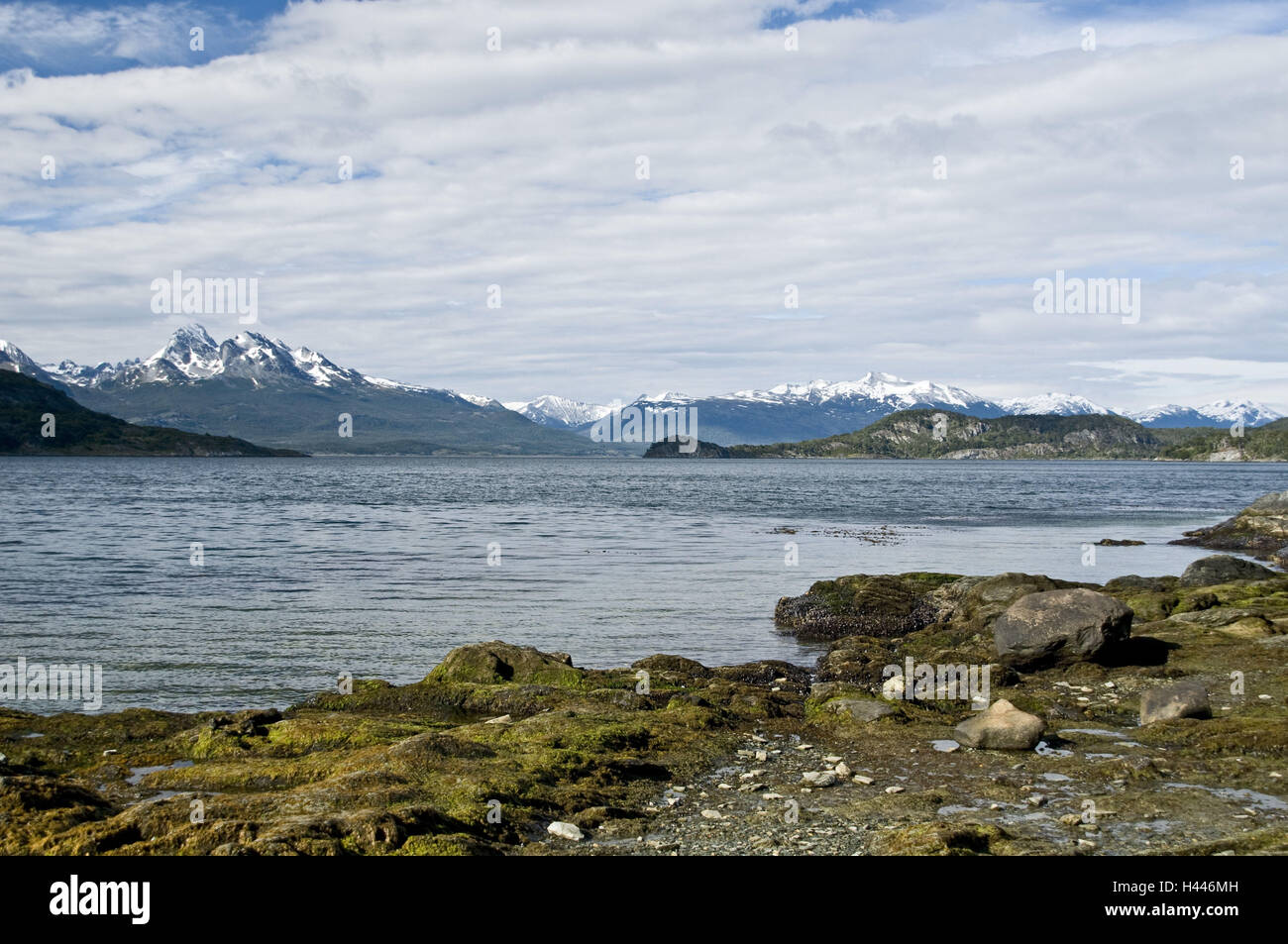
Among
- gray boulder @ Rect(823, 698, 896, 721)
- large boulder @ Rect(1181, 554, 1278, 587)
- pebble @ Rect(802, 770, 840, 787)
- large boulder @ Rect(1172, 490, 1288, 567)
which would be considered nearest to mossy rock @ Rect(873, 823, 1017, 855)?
pebble @ Rect(802, 770, 840, 787)

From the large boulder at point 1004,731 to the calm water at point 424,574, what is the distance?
9.12 m

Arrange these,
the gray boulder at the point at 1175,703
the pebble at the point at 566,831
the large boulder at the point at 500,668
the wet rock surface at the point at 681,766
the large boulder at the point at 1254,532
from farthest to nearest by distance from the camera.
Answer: the large boulder at the point at 1254,532 < the large boulder at the point at 500,668 < the gray boulder at the point at 1175,703 < the pebble at the point at 566,831 < the wet rock surface at the point at 681,766

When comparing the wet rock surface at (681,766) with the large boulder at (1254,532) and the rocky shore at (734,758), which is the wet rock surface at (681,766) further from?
the large boulder at (1254,532)

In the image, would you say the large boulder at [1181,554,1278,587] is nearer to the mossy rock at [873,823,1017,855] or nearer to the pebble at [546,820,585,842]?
the mossy rock at [873,823,1017,855]

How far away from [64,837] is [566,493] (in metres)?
113

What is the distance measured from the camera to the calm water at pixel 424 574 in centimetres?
2389

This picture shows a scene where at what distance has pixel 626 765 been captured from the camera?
13.6 meters

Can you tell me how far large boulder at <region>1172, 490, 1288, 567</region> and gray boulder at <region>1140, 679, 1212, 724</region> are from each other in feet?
132

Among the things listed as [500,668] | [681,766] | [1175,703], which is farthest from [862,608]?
[681,766]

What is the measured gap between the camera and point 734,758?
14.5 m

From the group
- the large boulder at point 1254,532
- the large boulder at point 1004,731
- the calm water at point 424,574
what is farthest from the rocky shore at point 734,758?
the large boulder at point 1254,532

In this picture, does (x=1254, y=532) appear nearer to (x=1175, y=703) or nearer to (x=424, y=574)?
(x=1175, y=703)

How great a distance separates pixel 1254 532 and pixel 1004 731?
50.3 metres

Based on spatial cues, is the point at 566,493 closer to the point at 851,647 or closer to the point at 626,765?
the point at 851,647
